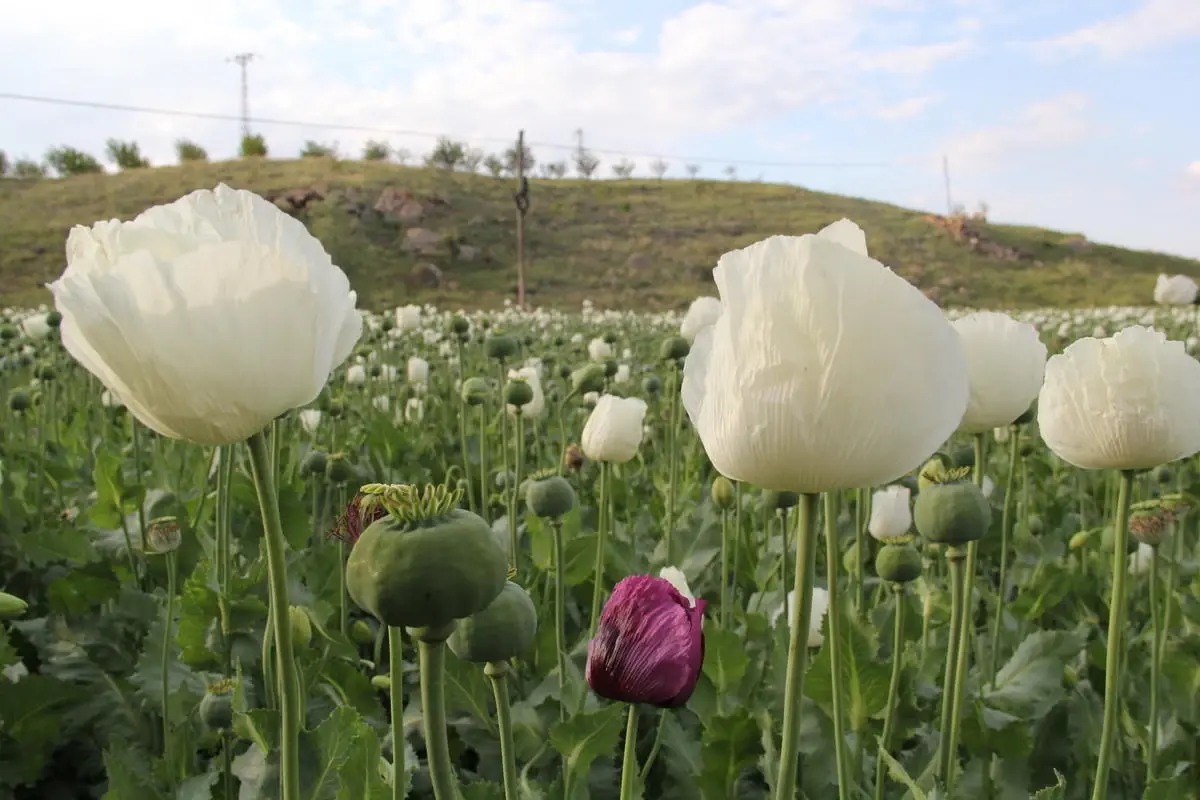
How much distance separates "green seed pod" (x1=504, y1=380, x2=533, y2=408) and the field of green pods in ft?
0.60

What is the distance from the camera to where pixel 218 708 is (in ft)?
4.58

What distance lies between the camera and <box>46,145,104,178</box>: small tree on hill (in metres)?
44.6

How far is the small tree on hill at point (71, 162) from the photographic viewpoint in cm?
4459

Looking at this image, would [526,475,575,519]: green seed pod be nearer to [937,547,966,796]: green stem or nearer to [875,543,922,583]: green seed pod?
[875,543,922,583]: green seed pod

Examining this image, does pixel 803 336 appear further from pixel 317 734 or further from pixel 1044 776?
pixel 1044 776

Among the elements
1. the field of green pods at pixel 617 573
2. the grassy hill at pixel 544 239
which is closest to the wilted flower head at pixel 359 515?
the field of green pods at pixel 617 573

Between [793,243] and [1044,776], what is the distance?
168 cm

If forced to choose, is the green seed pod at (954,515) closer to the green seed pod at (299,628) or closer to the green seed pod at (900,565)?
the green seed pod at (900,565)

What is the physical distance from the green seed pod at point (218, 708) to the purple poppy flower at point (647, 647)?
82 cm

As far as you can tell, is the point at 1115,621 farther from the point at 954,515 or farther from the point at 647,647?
the point at 647,647

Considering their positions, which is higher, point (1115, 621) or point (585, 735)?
point (1115, 621)

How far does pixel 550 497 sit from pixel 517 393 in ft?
2.47

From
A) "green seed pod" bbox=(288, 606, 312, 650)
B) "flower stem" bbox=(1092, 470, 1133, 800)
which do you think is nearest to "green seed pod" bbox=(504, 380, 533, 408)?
"green seed pod" bbox=(288, 606, 312, 650)

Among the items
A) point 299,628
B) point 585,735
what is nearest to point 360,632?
point 299,628
